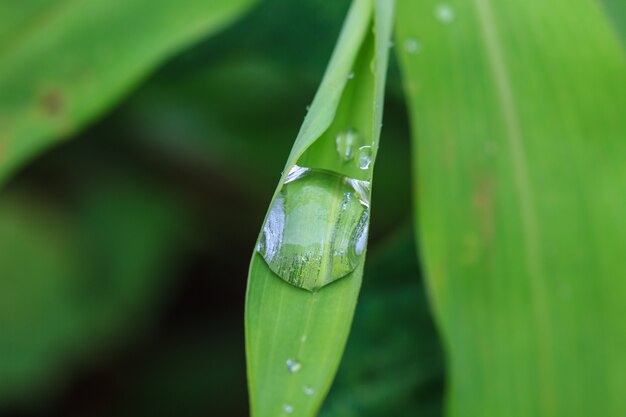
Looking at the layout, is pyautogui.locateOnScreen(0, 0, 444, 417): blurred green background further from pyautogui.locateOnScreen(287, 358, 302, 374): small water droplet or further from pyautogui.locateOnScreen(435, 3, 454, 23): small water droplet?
pyautogui.locateOnScreen(287, 358, 302, 374): small water droplet

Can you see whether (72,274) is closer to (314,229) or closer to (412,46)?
(412,46)

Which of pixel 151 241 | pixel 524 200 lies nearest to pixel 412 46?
pixel 524 200

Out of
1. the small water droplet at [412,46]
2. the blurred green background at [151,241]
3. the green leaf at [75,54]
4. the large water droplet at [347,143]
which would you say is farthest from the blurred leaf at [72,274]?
the large water droplet at [347,143]

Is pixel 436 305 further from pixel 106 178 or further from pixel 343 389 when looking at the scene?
pixel 106 178

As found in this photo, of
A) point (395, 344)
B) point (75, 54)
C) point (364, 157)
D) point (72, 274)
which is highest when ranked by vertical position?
point (75, 54)

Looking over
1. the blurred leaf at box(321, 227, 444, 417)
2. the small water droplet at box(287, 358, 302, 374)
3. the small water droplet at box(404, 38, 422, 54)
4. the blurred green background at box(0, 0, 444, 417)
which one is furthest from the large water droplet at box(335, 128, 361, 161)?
the blurred green background at box(0, 0, 444, 417)
